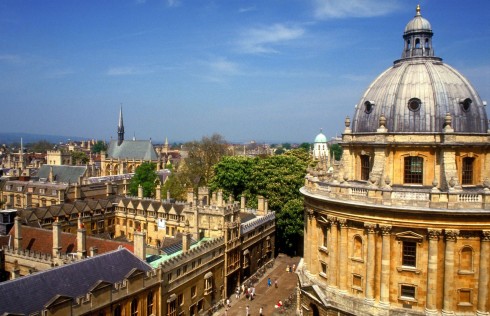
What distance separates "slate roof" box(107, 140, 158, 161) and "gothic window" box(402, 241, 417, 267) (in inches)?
3917

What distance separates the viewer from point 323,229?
→ 105 ft

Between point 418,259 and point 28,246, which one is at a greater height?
point 418,259

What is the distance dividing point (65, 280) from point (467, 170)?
28.0 metres

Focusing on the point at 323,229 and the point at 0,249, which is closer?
the point at 323,229

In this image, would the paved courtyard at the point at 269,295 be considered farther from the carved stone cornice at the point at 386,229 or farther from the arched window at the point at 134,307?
the carved stone cornice at the point at 386,229

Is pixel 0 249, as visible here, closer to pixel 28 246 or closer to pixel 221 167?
pixel 28 246

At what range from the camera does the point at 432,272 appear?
26.3 m

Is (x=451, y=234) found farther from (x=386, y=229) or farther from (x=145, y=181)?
(x=145, y=181)

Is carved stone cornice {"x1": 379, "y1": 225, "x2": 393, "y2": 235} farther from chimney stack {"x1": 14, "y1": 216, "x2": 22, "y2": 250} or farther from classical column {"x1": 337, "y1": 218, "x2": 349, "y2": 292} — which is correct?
chimney stack {"x1": 14, "y1": 216, "x2": 22, "y2": 250}

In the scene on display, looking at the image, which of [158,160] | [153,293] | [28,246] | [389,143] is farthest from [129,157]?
[389,143]

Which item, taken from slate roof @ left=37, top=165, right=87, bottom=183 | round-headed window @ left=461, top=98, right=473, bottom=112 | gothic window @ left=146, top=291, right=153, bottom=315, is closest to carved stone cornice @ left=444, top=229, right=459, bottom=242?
round-headed window @ left=461, top=98, right=473, bottom=112

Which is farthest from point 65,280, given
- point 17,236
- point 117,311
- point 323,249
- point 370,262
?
point 370,262

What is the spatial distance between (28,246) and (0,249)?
10.2 feet

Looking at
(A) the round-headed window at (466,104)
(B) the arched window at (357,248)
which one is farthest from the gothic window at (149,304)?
(A) the round-headed window at (466,104)
